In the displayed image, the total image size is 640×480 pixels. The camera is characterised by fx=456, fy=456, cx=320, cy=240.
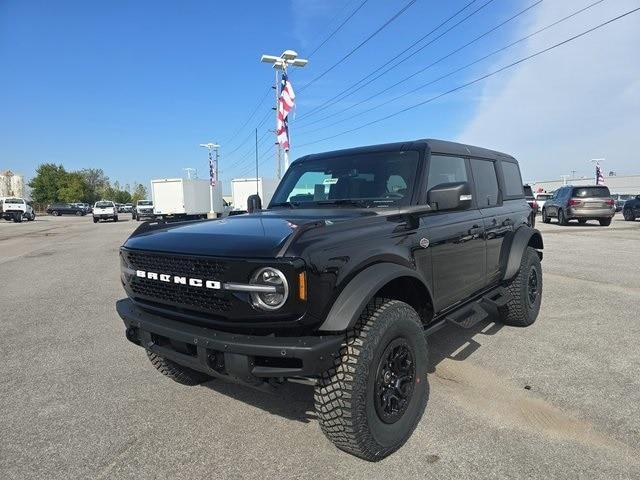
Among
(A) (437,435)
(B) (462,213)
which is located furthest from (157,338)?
(B) (462,213)

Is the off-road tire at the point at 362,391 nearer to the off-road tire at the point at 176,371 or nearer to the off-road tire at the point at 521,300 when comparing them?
the off-road tire at the point at 176,371

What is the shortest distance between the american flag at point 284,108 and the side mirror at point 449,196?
13839 millimetres

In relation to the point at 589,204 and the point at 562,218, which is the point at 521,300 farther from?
the point at 562,218

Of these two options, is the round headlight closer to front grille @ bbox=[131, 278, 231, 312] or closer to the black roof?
front grille @ bbox=[131, 278, 231, 312]

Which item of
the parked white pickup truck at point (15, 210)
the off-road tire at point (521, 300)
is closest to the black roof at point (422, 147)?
the off-road tire at point (521, 300)

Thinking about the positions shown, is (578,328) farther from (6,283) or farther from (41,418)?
(6,283)

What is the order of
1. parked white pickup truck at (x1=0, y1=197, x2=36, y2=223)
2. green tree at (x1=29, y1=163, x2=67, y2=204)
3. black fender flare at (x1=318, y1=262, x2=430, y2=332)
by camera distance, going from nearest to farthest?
black fender flare at (x1=318, y1=262, x2=430, y2=332) → parked white pickup truck at (x1=0, y1=197, x2=36, y2=223) → green tree at (x1=29, y1=163, x2=67, y2=204)

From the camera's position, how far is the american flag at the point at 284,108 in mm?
16312

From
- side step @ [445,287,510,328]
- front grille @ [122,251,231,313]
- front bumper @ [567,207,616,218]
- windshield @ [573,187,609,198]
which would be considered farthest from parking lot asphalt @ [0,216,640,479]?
windshield @ [573,187,609,198]

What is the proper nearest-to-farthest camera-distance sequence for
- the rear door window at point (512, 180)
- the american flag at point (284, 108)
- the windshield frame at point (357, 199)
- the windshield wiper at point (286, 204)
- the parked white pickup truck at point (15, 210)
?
the windshield frame at point (357, 199)
the windshield wiper at point (286, 204)
the rear door window at point (512, 180)
the american flag at point (284, 108)
the parked white pickup truck at point (15, 210)

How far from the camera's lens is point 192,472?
2496 millimetres

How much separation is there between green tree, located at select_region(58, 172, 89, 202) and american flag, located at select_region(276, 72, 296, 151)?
69398 mm

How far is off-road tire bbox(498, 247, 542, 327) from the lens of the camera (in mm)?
4809

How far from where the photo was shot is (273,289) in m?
2.29
